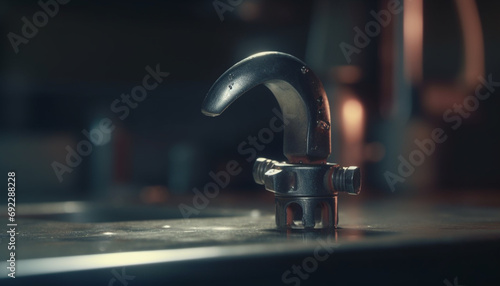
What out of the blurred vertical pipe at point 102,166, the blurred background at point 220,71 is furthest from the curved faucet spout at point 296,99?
the blurred vertical pipe at point 102,166

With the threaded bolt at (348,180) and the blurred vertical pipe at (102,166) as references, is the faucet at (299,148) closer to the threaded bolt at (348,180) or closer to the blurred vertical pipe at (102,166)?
the threaded bolt at (348,180)

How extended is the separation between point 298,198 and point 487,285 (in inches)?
9.1

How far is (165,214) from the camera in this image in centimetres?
122

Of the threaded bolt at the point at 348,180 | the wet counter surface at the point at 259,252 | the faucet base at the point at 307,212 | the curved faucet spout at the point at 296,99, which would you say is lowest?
the wet counter surface at the point at 259,252

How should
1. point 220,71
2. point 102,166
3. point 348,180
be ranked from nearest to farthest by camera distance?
point 348,180 < point 102,166 < point 220,71

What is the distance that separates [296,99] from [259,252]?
292mm

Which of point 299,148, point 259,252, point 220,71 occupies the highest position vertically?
point 220,71

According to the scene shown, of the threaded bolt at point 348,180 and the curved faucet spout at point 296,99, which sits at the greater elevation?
→ the curved faucet spout at point 296,99

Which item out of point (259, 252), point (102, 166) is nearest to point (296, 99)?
point (259, 252)

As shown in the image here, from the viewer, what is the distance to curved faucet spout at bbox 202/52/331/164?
746mm

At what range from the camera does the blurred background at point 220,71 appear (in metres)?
2.13

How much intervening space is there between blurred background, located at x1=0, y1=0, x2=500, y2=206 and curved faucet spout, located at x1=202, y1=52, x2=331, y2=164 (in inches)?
50.4

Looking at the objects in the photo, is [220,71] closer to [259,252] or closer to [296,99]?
[296,99]

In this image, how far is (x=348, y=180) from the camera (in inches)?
29.3
